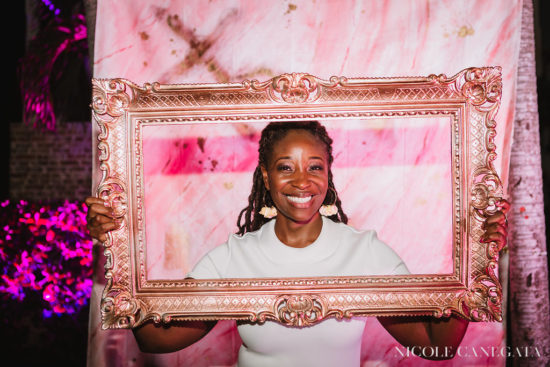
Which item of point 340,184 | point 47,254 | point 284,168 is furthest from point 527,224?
point 47,254

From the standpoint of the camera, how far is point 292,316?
166 centimetres

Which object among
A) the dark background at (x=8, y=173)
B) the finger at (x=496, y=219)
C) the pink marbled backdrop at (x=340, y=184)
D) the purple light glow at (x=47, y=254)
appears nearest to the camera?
the finger at (x=496, y=219)

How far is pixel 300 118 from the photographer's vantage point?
5.37 ft

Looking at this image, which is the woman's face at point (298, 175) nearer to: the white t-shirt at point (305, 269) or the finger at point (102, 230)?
the white t-shirt at point (305, 269)

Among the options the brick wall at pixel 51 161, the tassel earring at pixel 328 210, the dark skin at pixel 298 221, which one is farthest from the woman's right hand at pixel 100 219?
the brick wall at pixel 51 161

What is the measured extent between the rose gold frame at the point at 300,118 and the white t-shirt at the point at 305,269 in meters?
0.07

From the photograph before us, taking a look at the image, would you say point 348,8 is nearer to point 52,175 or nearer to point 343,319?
point 343,319

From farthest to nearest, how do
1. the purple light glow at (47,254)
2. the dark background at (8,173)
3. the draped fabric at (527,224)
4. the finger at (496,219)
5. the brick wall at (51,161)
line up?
1. the brick wall at (51,161)
2. the dark background at (8,173)
3. the purple light glow at (47,254)
4. the draped fabric at (527,224)
5. the finger at (496,219)

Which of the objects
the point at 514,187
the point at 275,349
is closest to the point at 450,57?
the point at 514,187

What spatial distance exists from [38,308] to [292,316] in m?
3.21

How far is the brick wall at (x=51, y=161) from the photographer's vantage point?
3.76 meters

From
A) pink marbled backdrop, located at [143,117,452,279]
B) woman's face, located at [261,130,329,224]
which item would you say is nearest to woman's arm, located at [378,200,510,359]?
pink marbled backdrop, located at [143,117,452,279]

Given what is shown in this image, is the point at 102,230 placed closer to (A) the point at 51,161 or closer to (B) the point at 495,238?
(B) the point at 495,238

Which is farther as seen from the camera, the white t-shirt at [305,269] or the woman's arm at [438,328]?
the white t-shirt at [305,269]
